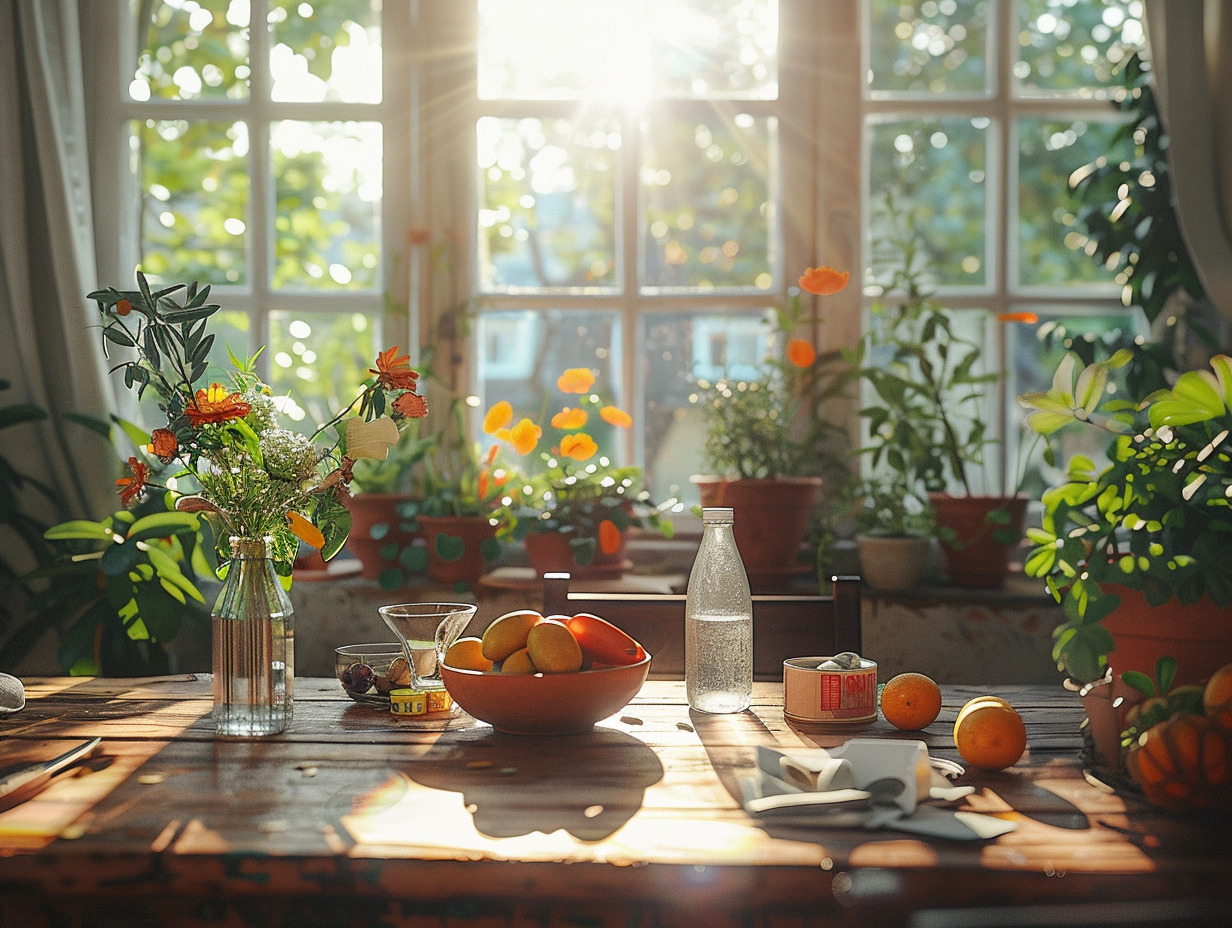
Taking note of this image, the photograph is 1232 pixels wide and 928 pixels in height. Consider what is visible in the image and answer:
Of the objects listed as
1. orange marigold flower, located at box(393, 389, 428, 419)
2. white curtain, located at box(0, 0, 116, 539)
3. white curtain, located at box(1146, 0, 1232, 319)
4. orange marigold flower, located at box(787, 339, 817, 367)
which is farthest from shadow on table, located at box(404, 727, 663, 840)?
white curtain, located at box(1146, 0, 1232, 319)

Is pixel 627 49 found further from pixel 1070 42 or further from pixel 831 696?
pixel 831 696

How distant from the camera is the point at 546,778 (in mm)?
1026

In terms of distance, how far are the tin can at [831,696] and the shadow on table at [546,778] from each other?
23cm

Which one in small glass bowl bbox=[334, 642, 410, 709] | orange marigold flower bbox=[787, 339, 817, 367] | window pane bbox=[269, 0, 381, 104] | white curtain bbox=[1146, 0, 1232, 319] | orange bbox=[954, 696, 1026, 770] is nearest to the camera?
orange bbox=[954, 696, 1026, 770]

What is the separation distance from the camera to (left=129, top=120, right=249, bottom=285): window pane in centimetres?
248

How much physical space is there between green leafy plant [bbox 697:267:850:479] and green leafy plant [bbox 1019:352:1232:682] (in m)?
1.15

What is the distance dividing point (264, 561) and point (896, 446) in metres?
1.56

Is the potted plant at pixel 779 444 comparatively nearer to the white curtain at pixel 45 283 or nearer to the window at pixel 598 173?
the window at pixel 598 173

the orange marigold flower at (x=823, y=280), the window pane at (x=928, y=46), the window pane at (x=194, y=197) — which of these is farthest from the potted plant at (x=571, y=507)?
the window pane at (x=928, y=46)

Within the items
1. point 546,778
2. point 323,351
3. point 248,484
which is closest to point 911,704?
point 546,778

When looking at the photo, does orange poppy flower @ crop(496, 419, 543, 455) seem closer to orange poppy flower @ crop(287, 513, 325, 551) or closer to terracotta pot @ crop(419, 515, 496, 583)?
terracotta pot @ crop(419, 515, 496, 583)

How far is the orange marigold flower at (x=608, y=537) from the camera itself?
2.17 m

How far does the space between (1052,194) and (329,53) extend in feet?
5.95

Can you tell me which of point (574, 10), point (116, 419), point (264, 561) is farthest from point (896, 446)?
point (116, 419)
